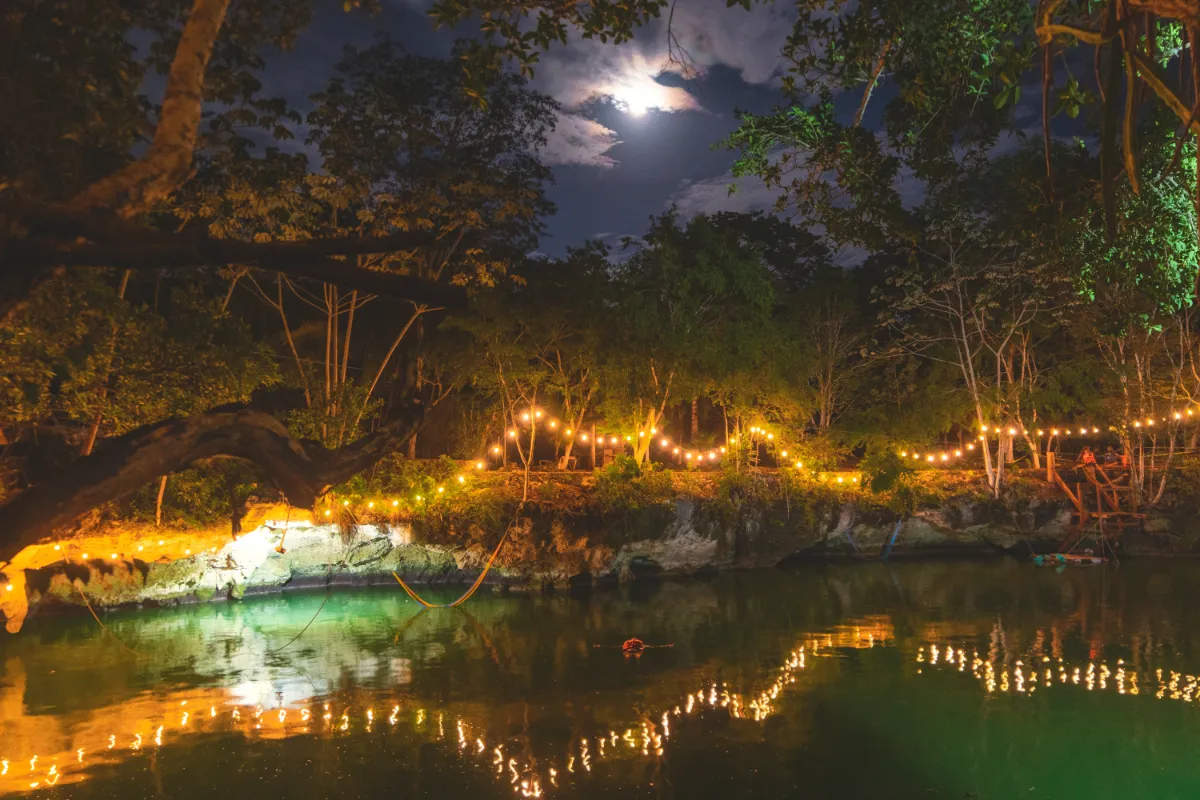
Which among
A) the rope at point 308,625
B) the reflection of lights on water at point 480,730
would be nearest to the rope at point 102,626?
the rope at point 308,625

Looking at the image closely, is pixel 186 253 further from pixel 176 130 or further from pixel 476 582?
pixel 476 582

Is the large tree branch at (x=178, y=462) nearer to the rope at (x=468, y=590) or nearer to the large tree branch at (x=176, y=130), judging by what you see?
the large tree branch at (x=176, y=130)

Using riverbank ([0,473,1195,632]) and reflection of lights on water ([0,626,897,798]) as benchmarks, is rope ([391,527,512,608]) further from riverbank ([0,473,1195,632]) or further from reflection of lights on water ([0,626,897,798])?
reflection of lights on water ([0,626,897,798])

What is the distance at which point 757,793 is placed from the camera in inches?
250

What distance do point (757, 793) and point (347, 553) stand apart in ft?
34.8

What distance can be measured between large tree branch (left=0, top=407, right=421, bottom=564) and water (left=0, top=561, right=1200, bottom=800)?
372 cm

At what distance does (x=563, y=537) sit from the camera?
15.7 metres

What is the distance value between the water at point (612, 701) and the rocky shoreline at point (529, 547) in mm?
714

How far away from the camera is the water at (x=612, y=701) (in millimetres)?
6617

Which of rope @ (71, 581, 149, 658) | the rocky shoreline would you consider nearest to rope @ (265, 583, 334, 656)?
the rocky shoreline

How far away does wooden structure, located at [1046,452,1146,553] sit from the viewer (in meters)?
18.0

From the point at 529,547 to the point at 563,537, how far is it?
2.27 ft

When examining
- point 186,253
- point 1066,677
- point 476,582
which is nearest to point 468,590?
point 476,582

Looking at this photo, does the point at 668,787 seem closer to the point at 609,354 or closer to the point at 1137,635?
the point at 1137,635
